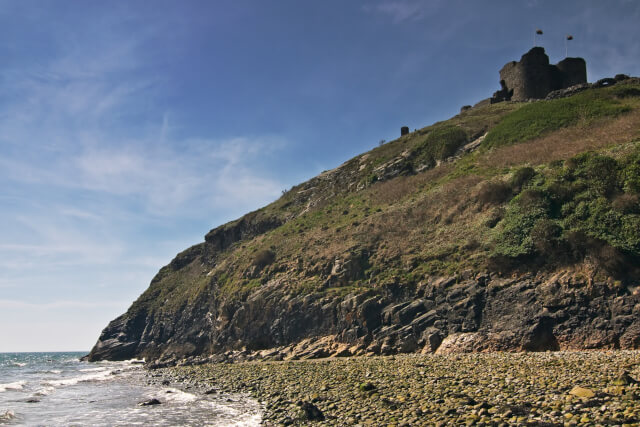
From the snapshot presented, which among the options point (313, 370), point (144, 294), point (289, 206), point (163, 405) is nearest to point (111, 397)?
A: point (163, 405)

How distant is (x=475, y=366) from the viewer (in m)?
19.2

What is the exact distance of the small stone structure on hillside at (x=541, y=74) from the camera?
2788 inches

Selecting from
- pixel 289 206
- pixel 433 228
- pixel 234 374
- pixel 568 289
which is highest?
pixel 289 206

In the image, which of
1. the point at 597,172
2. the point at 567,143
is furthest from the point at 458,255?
the point at 567,143

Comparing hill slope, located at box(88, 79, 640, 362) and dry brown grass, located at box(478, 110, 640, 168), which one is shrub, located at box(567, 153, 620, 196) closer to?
hill slope, located at box(88, 79, 640, 362)

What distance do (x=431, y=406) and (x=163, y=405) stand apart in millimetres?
15292

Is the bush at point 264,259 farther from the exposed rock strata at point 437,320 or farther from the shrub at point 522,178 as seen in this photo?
the shrub at point 522,178

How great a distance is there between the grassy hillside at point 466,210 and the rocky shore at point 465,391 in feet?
26.9

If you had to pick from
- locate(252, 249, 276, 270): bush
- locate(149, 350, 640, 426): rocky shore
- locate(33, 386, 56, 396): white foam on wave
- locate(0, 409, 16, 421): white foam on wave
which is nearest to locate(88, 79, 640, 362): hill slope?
locate(252, 249, 276, 270): bush

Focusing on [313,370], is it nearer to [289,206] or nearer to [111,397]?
[111,397]

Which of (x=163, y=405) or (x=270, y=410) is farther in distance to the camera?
(x=163, y=405)

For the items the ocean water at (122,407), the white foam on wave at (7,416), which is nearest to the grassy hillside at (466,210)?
the ocean water at (122,407)

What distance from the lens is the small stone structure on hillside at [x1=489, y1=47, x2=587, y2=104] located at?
70.8 meters

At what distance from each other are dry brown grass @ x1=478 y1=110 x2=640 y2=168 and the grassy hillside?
0.74ft
